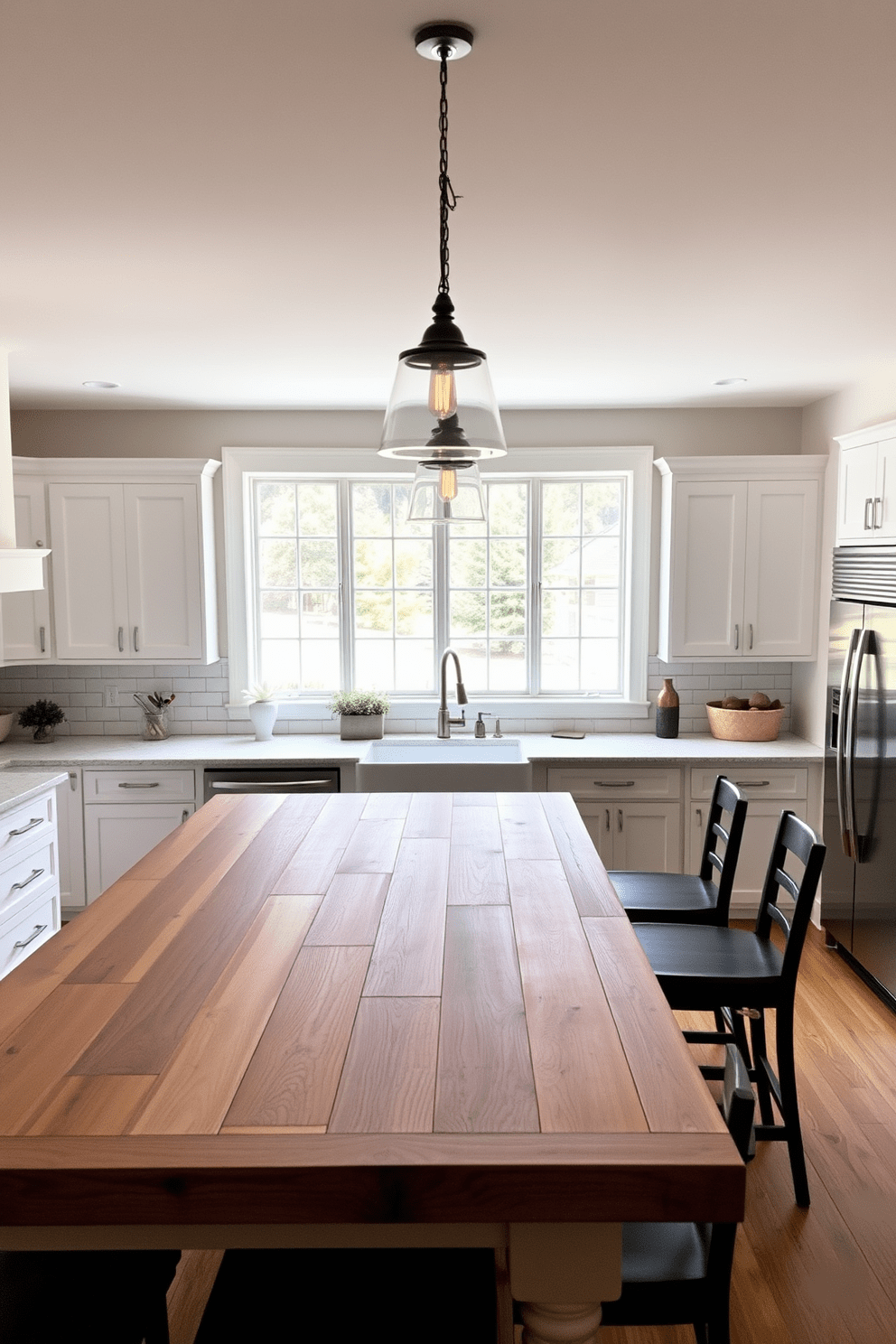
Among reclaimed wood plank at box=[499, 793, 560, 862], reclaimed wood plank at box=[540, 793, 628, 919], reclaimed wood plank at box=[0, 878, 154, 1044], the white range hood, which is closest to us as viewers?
reclaimed wood plank at box=[0, 878, 154, 1044]

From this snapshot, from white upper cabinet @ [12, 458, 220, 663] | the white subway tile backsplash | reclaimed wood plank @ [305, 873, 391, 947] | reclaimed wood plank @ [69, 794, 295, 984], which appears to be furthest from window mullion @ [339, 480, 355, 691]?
reclaimed wood plank @ [305, 873, 391, 947]

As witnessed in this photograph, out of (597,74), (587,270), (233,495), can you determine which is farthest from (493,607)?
(597,74)

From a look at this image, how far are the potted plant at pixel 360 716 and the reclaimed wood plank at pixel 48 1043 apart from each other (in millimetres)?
3509

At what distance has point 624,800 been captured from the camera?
496 centimetres

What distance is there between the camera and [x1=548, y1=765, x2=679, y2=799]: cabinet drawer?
495 cm

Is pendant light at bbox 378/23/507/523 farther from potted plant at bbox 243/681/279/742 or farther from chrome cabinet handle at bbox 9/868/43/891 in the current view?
potted plant at bbox 243/681/279/742

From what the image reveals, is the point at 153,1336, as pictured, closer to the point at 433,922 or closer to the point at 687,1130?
the point at 433,922

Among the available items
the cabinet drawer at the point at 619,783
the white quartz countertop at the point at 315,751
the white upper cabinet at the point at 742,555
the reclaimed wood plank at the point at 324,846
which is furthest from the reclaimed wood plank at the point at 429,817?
the white upper cabinet at the point at 742,555

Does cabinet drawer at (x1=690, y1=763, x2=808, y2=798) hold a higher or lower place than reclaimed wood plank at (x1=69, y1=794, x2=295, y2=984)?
lower

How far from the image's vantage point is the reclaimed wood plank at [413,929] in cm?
180

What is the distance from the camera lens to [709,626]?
17.1 feet

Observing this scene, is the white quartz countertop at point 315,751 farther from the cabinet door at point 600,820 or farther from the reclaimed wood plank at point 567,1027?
the reclaimed wood plank at point 567,1027

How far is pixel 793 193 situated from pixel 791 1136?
2414 mm

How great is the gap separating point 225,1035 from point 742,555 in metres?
4.19
